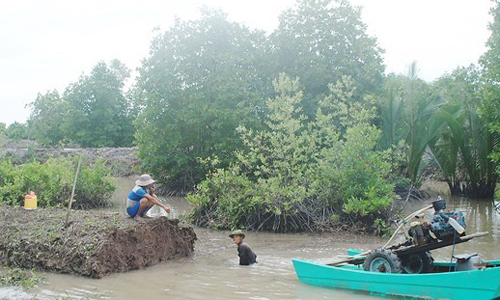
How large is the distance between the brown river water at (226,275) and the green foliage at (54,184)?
560cm

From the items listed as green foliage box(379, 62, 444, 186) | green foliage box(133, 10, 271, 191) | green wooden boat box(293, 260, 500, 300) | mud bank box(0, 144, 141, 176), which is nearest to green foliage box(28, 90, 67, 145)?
mud bank box(0, 144, 141, 176)

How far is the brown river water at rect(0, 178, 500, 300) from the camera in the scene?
752 centimetres

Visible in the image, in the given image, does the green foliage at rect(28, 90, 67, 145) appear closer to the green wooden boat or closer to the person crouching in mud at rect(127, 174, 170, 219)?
the person crouching in mud at rect(127, 174, 170, 219)

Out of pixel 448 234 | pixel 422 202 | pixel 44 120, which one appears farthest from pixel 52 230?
pixel 44 120

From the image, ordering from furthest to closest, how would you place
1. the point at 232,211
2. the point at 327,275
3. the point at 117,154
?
the point at 117,154 < the point at 232,211 < the point at 327,275

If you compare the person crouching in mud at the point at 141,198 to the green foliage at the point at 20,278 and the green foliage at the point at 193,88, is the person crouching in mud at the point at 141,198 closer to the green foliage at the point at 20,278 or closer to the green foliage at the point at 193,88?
the green foliage at the point at 20,278

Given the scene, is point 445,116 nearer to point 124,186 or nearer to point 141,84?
point 141,84

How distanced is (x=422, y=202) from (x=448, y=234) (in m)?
15.0

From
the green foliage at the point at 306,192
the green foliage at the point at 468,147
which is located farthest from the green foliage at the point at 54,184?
the green foliage at the point at 468,147

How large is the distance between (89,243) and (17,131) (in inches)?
1989

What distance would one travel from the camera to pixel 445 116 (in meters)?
20.0

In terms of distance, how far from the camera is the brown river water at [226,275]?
7.52 meters

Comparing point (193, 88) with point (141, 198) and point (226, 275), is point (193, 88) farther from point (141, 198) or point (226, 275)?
point (226, 275)

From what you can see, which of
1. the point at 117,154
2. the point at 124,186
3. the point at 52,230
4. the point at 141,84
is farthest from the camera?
the point at 117,154
